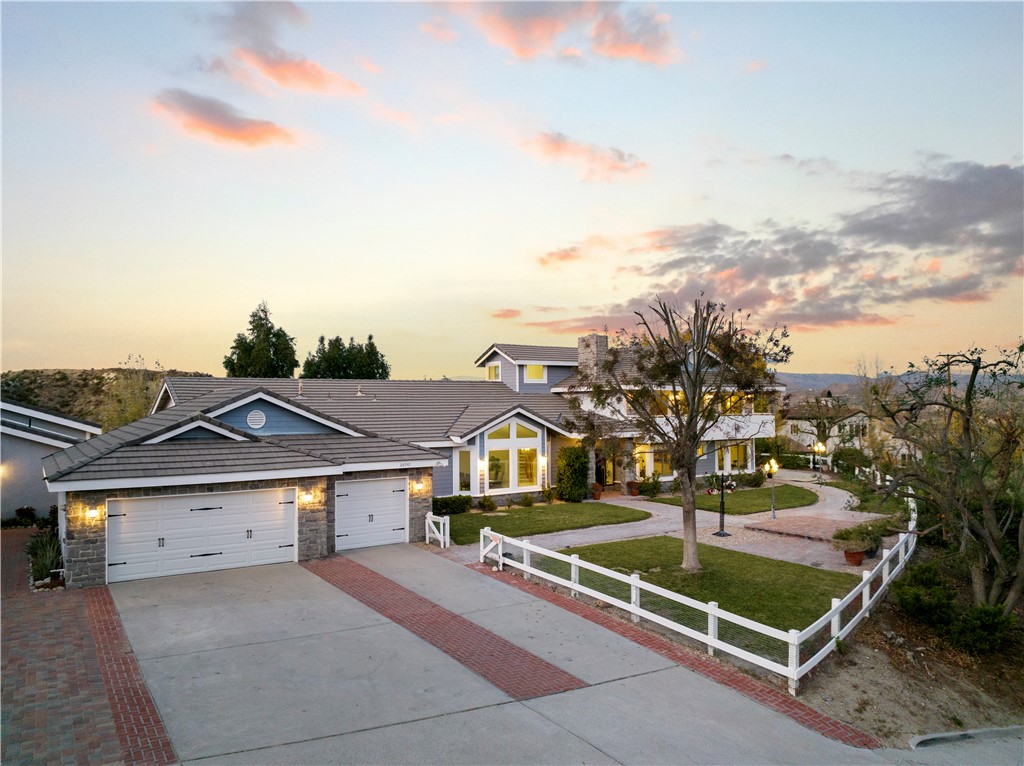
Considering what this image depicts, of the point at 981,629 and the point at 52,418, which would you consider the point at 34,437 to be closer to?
the point at 52,418

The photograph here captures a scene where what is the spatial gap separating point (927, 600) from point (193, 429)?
59.7 feet

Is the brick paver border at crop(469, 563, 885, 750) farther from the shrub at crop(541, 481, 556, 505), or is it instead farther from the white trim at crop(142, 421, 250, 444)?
the shrub at crop(541, 481, 556, 505)

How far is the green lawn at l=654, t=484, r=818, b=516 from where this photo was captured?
26.3 metres

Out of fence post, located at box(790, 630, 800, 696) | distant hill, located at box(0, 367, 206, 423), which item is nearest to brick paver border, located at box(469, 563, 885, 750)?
fence post, located at box(790, 630, 800, 696)

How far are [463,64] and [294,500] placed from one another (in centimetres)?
1326

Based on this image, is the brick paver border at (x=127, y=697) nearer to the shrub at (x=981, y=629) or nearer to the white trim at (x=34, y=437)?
the white trim at (x=34, y=437)

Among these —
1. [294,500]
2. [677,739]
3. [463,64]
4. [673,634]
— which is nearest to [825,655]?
[673,634]

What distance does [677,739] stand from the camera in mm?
8094

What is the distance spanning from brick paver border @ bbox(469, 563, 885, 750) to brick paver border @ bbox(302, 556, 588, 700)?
219 cm

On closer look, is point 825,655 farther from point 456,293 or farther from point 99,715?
point 456,293

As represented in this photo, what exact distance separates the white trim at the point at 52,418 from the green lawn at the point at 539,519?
16014 millimetres

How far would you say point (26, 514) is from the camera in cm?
2238

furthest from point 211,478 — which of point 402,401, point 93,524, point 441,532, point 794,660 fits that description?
point 402,401

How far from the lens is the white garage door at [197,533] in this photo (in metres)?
15.0
